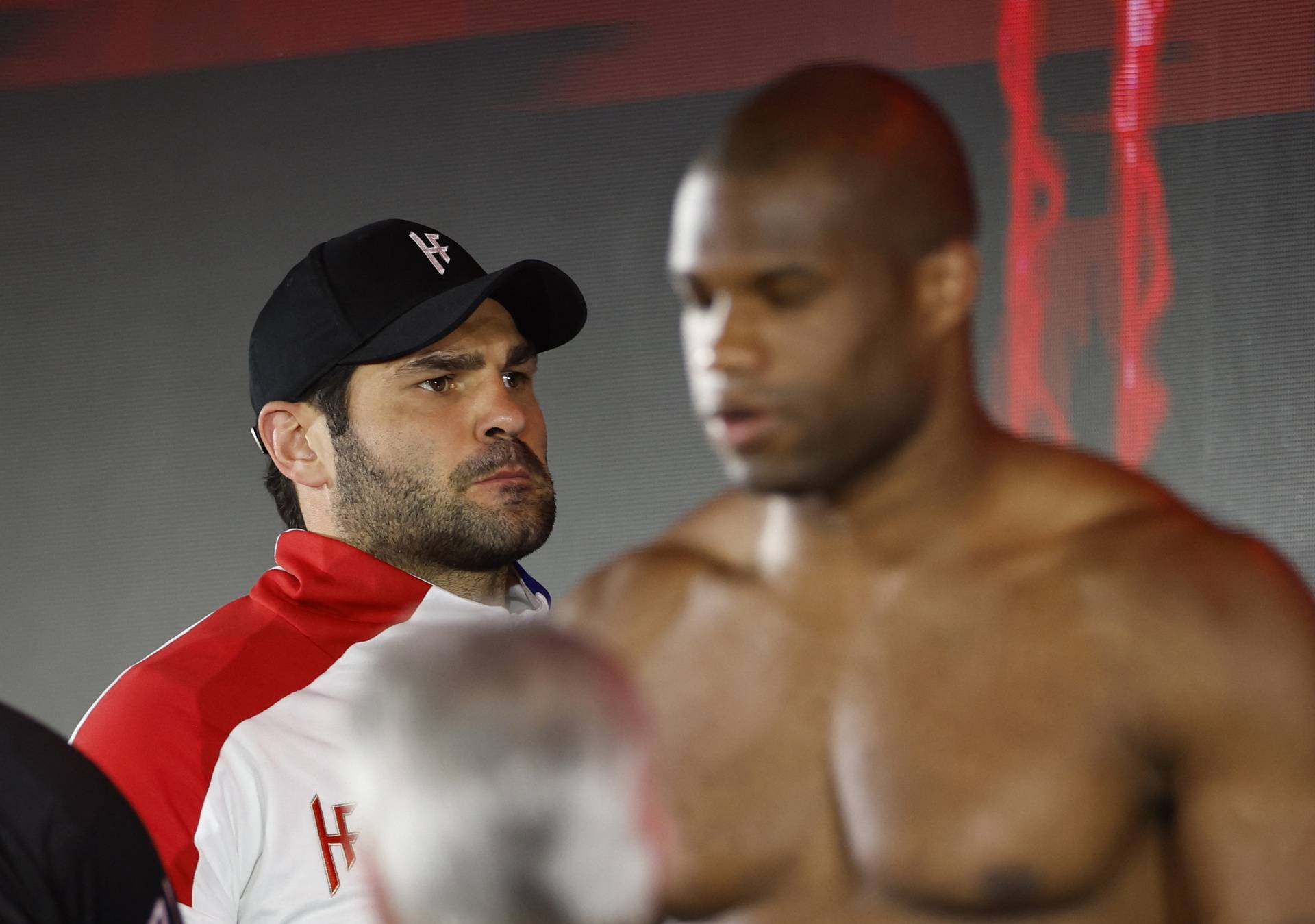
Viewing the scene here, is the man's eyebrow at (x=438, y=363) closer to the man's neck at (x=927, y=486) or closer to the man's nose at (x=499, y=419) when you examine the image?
the man's nose at (x=499, y=419)

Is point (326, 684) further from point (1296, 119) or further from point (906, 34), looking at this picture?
point (1296, 119)

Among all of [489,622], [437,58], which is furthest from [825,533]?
[437,58]

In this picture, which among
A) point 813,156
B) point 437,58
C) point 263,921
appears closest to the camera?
point 813,156

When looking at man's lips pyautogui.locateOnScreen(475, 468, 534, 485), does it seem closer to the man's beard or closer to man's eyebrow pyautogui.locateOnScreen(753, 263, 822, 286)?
the man's beard

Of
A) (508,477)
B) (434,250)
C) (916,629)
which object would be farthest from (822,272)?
(434,250)

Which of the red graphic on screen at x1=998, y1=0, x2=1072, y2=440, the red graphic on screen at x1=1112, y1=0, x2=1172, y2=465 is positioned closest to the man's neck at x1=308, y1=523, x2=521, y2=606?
the red graphic on screen at x1=998, y1=0, x2=1072, y2=440

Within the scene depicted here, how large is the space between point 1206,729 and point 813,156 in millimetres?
183

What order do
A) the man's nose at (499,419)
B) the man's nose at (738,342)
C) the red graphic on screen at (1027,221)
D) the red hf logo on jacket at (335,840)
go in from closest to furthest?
the man's nose at (738,342)
the red hf logo on jacket at (335,840)
the man's nose at (499,419)
the red graphic on screen at (1027,221)

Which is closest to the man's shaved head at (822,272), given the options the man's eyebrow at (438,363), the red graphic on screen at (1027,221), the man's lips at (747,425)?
the man's lips at (747,425)

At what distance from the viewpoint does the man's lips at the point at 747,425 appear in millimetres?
392

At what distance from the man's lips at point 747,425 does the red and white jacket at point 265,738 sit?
22.8 inches

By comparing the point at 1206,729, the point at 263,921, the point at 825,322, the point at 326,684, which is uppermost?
the point at 825,322

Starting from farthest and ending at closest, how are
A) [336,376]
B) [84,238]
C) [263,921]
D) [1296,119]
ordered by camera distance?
1. [84,238]
2. [1296,119]
3. [336,376]
4. [263,921]

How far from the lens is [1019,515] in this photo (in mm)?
446
